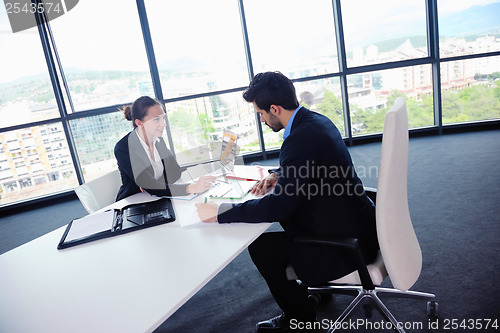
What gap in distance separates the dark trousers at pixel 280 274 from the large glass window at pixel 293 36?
12.2 ft

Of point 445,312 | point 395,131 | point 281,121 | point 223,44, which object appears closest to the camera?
point 395,131

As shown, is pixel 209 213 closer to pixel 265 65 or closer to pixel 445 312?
pixel 445 312

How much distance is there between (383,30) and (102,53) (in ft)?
12.7

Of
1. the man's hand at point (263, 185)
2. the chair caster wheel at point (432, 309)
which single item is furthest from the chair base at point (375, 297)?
the man's hand at point (263, 185)

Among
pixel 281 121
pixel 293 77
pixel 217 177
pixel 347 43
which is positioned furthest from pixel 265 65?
pixel 281 121

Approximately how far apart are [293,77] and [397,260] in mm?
4137

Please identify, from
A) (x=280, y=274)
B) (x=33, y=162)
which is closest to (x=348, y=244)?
(x=280, y=274)

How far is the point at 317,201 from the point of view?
158cm

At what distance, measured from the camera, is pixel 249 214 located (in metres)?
1.63

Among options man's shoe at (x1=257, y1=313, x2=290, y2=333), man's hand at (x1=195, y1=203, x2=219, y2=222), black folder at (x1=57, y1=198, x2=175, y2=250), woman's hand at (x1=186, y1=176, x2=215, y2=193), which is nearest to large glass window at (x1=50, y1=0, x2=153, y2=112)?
woman's hand at (x1=186, y1=176, x2=215, y2=193)

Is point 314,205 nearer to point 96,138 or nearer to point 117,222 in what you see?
point 117,222

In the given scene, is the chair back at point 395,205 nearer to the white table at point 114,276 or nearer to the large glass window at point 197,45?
the white table at point 114,276

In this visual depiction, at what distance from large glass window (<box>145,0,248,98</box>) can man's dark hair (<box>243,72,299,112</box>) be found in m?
3.47

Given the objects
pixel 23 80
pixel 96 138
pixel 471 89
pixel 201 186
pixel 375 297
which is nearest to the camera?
pixel 375 297
